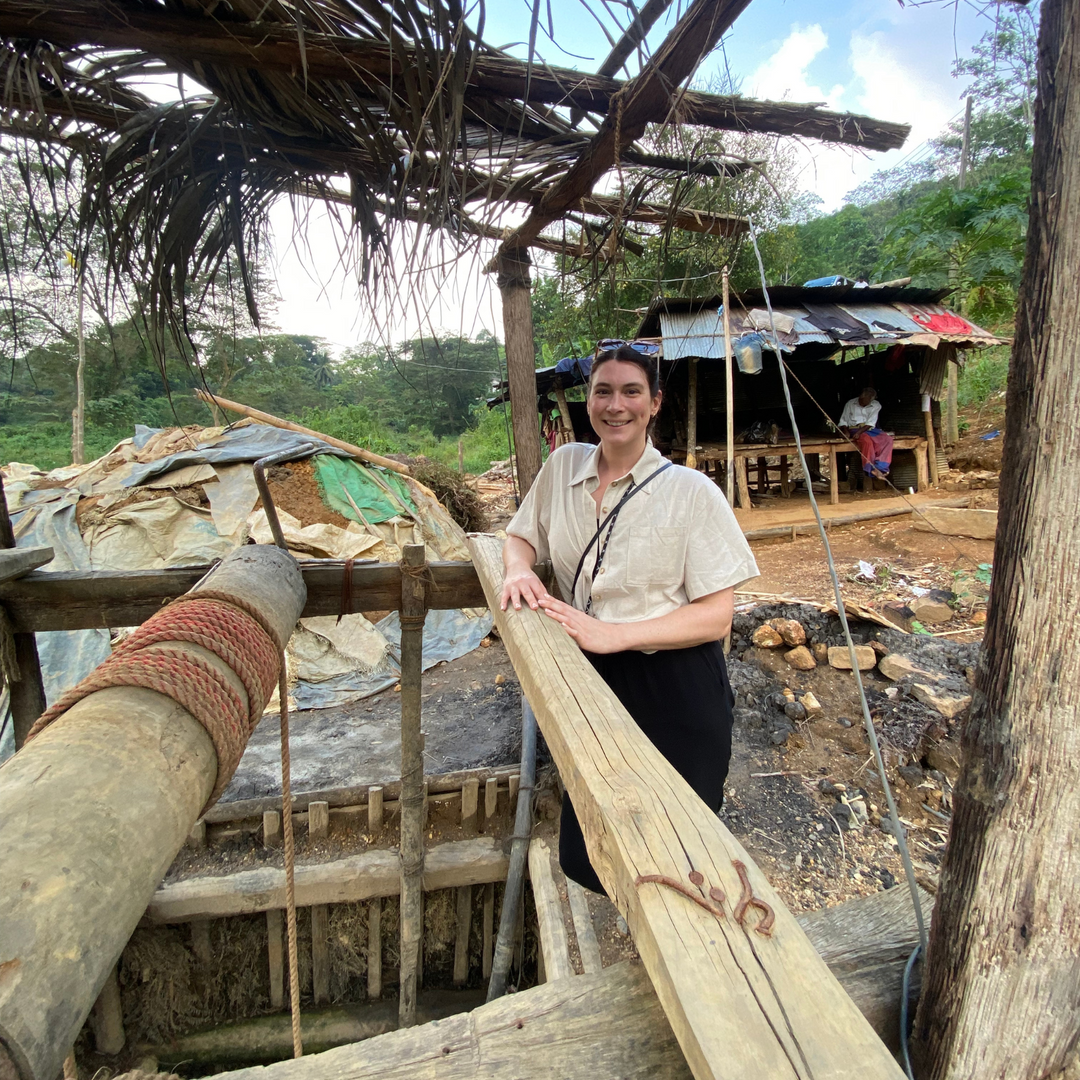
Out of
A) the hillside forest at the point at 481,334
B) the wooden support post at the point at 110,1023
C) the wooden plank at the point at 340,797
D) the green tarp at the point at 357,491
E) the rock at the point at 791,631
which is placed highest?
the hillside forest at the point at 481,334

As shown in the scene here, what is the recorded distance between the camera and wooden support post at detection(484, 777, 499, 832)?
3613mm

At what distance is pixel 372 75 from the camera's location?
180cm

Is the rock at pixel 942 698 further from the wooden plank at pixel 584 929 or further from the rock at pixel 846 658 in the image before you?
the wooden plank at pixel 584 929

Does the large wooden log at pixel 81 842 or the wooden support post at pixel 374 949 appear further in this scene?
the wooden support post at pixel 374 949

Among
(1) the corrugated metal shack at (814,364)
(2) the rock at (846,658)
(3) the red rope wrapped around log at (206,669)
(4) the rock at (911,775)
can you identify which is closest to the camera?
(3) the red rope wrapped around log at (206,669)

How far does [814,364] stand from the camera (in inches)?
426

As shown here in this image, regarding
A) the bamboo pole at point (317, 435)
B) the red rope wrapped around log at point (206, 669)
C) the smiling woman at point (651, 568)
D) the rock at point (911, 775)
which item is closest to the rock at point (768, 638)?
the rock at point (911, 775)

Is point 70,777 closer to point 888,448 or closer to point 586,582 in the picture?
point 586,582

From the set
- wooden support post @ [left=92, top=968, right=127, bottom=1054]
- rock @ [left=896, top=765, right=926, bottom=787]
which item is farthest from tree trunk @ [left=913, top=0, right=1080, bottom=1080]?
wooden support post @ [left=92, top=968, right=127, bottom=1054]

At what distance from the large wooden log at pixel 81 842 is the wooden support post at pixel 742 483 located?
29.3ft

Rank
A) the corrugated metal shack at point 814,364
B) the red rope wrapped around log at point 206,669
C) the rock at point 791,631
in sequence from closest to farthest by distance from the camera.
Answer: the red rope wrapped around log at point 206,669, the rock at point 791,631, the corrugated metal shack at point 814,364

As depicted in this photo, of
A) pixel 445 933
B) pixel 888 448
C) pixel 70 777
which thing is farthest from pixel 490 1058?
pixel 888 448

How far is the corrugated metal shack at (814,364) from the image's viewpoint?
8.03 meters

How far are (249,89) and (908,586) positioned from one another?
6.63 meters
